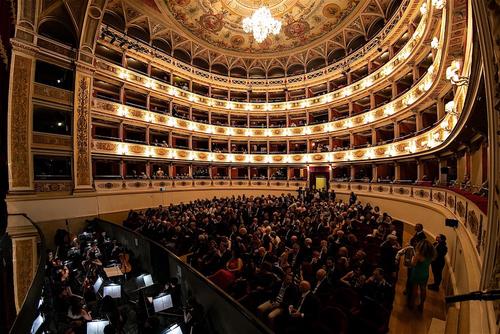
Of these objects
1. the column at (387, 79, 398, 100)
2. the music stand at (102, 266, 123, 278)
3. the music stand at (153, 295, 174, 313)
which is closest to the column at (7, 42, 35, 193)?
the music stand at (102, 266, 123, 278)

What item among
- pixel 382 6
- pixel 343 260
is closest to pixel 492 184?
pixel 343 260

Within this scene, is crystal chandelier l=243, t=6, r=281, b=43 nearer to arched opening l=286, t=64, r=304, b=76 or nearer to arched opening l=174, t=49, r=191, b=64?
arched opening l=174, t=49, r=191, b=64

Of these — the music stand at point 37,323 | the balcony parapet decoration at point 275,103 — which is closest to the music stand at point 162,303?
the music stand at point 37,323

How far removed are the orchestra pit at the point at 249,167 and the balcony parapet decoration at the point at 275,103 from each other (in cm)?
14

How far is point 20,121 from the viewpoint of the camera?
410 inches

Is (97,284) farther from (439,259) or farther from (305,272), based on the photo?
(439,259)

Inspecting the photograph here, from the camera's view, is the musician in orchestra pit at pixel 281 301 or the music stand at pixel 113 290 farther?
the music stand at pixel 113 290

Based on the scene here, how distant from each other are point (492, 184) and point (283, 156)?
22385mm

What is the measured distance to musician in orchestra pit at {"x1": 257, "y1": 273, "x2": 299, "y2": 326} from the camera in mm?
3896

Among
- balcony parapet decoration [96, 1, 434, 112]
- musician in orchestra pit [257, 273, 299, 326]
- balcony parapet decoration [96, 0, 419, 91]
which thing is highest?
balcony parapet decoration [96, 0, 419, 91]

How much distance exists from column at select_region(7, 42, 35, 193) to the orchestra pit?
76mm

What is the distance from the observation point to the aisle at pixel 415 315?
4.43m

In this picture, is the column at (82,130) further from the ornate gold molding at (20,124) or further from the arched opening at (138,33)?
the arched opening at (138,33)

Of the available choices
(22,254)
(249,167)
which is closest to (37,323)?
(22,254)
